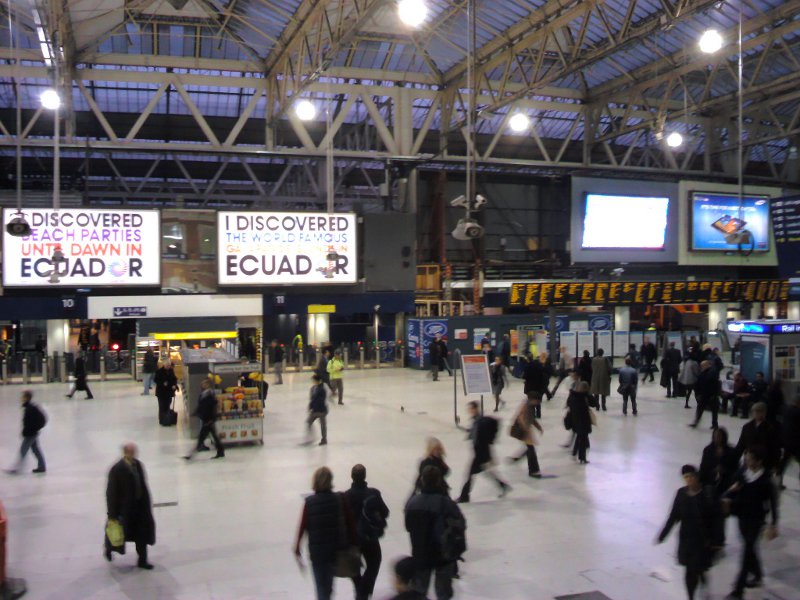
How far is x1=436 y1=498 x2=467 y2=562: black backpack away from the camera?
5586 millimetres

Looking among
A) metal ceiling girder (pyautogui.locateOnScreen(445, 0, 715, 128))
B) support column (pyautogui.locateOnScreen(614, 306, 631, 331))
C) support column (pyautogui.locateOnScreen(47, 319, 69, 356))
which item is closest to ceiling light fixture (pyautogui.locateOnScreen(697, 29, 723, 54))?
metal ceiling girder (pyautogui.locateOnScreen(445, 0, 715, 128))

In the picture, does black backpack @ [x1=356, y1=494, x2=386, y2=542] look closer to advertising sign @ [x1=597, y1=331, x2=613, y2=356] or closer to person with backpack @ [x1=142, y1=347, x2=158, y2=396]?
person with backpack @ [x1=142, y1=347, x2=158, y2=396]

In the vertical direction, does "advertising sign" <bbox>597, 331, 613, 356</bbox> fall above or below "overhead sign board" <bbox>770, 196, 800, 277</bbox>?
below

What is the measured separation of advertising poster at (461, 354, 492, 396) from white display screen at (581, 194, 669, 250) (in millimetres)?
18635

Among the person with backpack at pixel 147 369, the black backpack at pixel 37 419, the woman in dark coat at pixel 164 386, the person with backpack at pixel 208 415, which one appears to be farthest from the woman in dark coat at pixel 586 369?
the person with backpack at pixel 147 369

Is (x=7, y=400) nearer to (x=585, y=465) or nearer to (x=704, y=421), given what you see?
(x=585, y=465)

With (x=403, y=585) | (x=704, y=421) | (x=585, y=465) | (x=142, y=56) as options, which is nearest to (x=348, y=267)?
(x=142, y=56)

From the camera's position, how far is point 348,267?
25.1 m

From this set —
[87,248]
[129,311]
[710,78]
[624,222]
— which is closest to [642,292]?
[710,78]

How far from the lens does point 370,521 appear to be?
5.98 meters

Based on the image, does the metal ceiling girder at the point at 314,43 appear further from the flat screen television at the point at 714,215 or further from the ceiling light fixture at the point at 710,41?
the flat screen television at the point at 714,215

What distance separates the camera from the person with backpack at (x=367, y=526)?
600 centimetres

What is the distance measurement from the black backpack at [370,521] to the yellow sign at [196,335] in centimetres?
1963

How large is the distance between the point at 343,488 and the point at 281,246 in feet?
49.1
